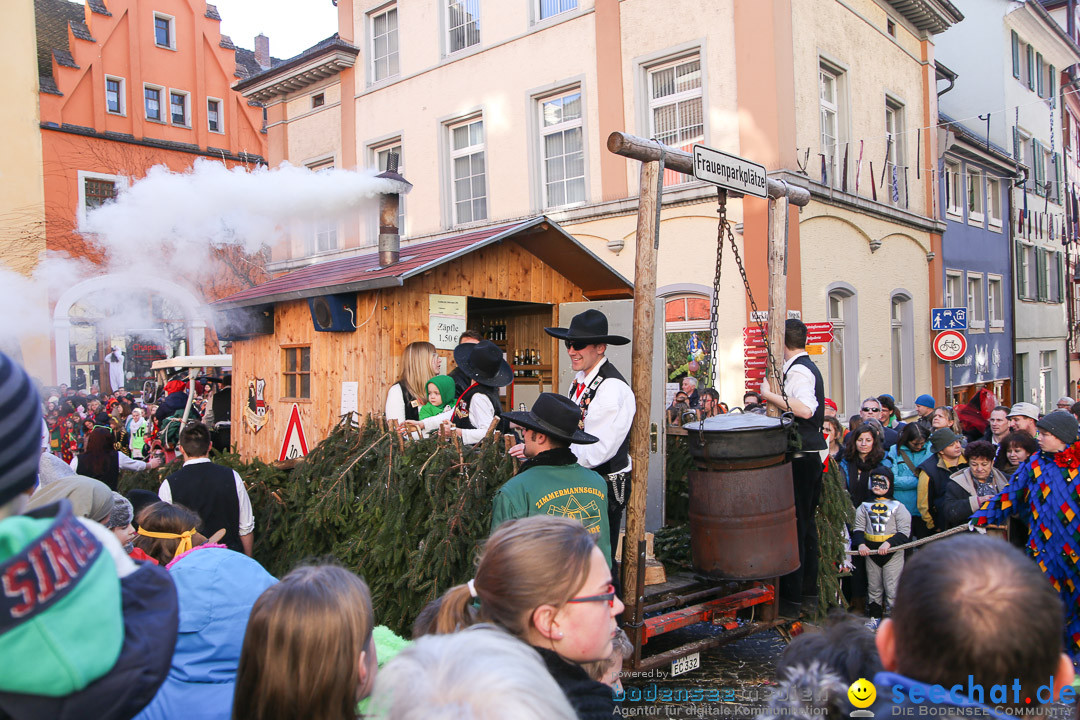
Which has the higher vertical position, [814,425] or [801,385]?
[801,385]

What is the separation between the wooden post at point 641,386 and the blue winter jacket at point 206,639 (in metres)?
2.50

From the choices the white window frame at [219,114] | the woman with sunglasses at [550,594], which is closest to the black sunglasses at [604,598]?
the woman with sunglasses at [550,594]

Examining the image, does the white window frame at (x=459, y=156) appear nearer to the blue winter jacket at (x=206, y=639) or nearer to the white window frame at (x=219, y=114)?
the white window frame at (x=219, y=114)

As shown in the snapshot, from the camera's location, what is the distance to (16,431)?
1200 mm

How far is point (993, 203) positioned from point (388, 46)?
17.5 metres

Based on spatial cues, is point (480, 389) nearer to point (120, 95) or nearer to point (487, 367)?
point (487, 367)

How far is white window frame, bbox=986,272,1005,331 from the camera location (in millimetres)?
21656

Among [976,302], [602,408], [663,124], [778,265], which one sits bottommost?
[602,408]

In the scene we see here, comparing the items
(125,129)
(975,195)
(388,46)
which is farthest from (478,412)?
(125,129)

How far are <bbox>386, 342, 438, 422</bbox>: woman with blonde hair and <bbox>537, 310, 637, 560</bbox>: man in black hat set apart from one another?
1651 mm

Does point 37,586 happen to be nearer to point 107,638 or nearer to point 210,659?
point 107,638

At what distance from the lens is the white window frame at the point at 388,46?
60.6 ft

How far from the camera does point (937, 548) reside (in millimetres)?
1495

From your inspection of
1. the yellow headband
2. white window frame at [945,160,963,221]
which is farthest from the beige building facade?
Result: the yellow headband
